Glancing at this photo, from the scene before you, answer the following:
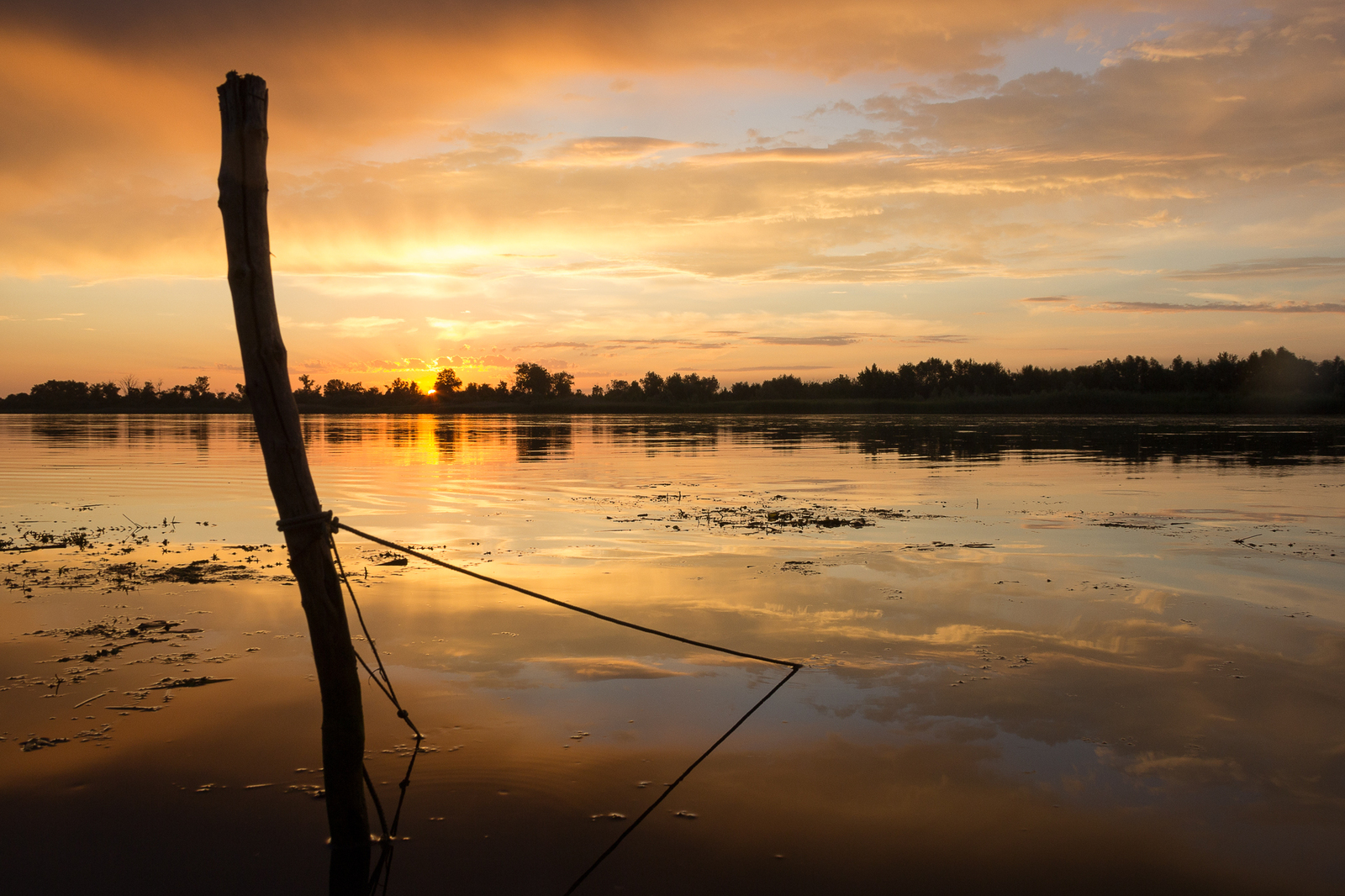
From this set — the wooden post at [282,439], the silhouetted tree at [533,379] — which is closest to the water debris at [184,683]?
the wooden post at [282,439]

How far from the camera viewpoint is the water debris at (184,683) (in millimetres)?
7641

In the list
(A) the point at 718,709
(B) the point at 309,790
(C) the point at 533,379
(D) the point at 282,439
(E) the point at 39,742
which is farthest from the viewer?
(C) the point at 533,379

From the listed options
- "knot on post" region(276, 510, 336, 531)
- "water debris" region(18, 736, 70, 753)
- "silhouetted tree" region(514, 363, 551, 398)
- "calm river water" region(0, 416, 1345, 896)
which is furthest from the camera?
"silhouetted tree" region(514, 363, 551, 398)

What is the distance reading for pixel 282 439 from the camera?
532 centimetres

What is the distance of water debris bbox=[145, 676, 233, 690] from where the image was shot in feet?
25.1

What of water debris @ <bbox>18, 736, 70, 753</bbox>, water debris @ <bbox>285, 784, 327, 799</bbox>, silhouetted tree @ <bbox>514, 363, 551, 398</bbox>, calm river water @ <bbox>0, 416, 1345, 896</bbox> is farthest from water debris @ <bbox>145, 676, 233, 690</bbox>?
silhouetted tree @ <bbox>514, 363, 551, 398</bbox>

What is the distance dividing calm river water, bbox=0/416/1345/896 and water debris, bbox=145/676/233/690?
8 cm

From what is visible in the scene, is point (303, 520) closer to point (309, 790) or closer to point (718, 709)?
point (309, 790)

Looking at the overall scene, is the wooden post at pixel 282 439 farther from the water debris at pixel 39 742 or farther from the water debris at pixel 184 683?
the water debris at pixel 184 683

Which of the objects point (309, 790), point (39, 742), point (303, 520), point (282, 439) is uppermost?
point (282, 439)

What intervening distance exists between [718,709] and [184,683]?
484 cm

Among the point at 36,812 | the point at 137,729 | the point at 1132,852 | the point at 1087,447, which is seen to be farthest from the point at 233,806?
the point at 1087,447

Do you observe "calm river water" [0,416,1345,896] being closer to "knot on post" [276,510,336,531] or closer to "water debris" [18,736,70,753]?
"water debris" [18,736,70,753]

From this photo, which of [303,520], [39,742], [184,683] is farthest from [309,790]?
[184,683]
